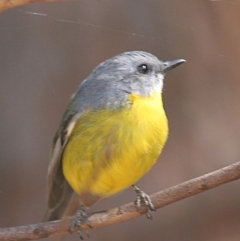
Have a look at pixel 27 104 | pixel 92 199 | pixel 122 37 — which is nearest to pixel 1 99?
pixel 27 104

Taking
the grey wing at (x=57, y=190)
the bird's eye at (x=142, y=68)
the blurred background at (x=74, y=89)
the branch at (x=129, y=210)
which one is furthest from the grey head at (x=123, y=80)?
the blurred background at (x=74, y=89)

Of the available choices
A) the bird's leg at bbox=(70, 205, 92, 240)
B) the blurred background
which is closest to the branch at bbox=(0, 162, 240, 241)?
the bird's leg at bbox=(70, 205, 92, 240)

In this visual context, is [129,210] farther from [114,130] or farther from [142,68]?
[142,68]

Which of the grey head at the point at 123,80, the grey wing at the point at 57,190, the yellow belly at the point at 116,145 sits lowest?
the grey wing at the point at 57,190

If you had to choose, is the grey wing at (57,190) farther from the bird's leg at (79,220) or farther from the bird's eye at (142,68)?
the bird's eye at (142,68)

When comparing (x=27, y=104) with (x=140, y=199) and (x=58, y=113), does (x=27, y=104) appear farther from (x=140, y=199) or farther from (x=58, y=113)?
(x=140, y=199)

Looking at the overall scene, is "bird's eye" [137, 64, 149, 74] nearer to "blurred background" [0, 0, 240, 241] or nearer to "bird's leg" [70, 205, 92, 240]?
"bird's leg" [70, 205, 92, 240]
